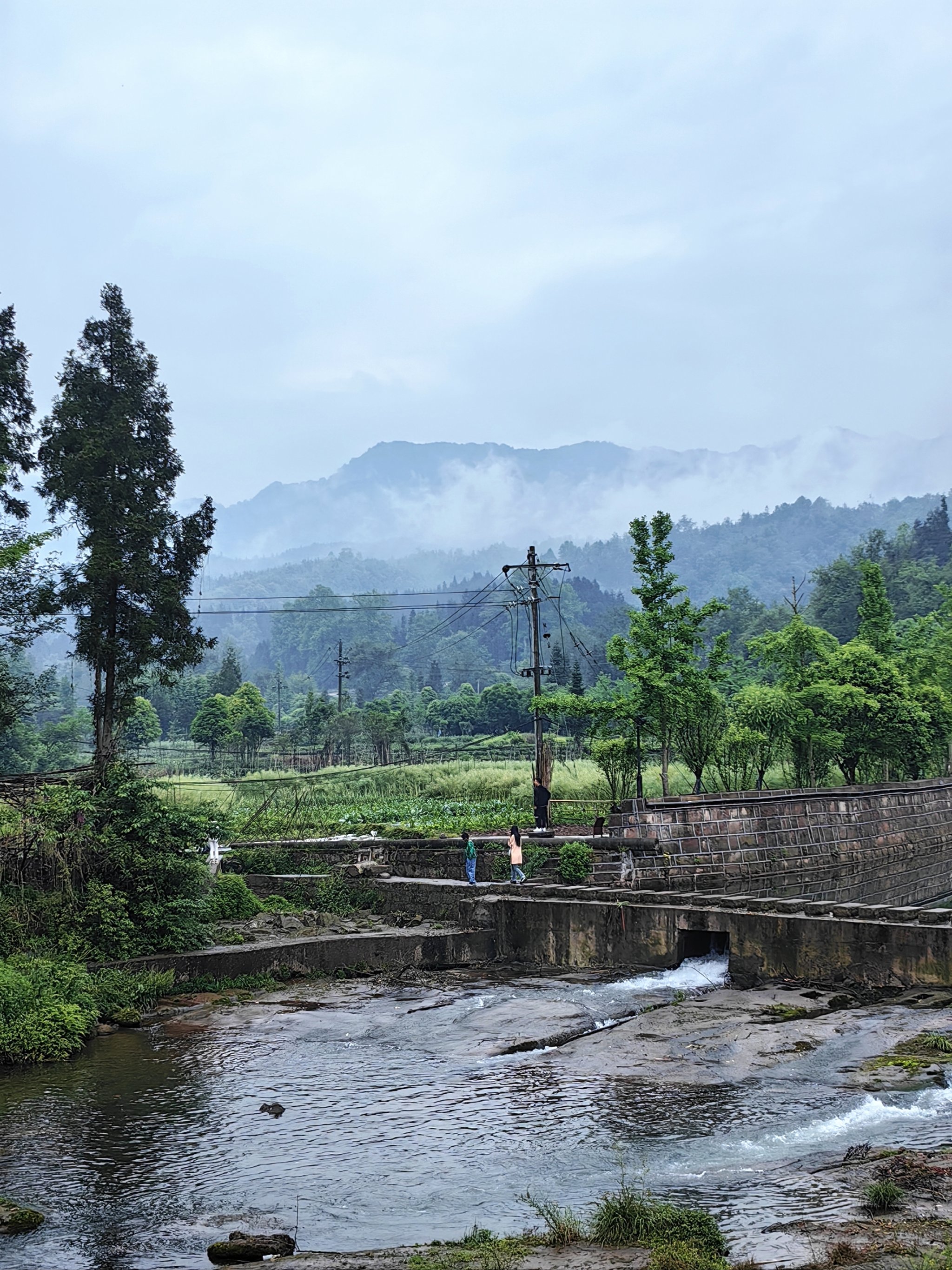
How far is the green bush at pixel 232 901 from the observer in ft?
72.7

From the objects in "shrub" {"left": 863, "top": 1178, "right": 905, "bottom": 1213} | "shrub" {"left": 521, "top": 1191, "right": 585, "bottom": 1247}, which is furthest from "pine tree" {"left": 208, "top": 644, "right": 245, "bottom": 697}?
"shrub" {"left": 863, "top": 1178, "right": 905, "bottom": 1213}

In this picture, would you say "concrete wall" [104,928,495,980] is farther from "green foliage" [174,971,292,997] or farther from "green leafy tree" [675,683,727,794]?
"green leafy tree" [675,683,727,794]

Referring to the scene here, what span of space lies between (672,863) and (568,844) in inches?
123

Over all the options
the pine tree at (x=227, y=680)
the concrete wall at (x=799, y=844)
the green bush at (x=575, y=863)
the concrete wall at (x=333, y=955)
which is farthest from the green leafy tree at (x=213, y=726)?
the concrete wall at (x=333, y=955)

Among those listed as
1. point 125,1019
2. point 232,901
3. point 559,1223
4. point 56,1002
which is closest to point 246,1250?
point 559,1223

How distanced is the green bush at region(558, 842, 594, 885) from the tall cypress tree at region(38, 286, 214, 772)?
493 inches

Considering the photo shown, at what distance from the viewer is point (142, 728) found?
283 feet

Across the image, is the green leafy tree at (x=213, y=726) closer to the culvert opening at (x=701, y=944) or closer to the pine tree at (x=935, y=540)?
the culvert opening at (x=701, y=944)

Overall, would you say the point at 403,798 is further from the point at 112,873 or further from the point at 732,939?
the point at 732,939

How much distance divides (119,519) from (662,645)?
53.7 ft

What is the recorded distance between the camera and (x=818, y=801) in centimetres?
3353

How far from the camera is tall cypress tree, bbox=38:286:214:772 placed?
3048 centimetres

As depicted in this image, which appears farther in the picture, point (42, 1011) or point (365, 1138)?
point (42, 1011)

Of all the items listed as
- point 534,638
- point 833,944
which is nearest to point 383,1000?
point 833,944
